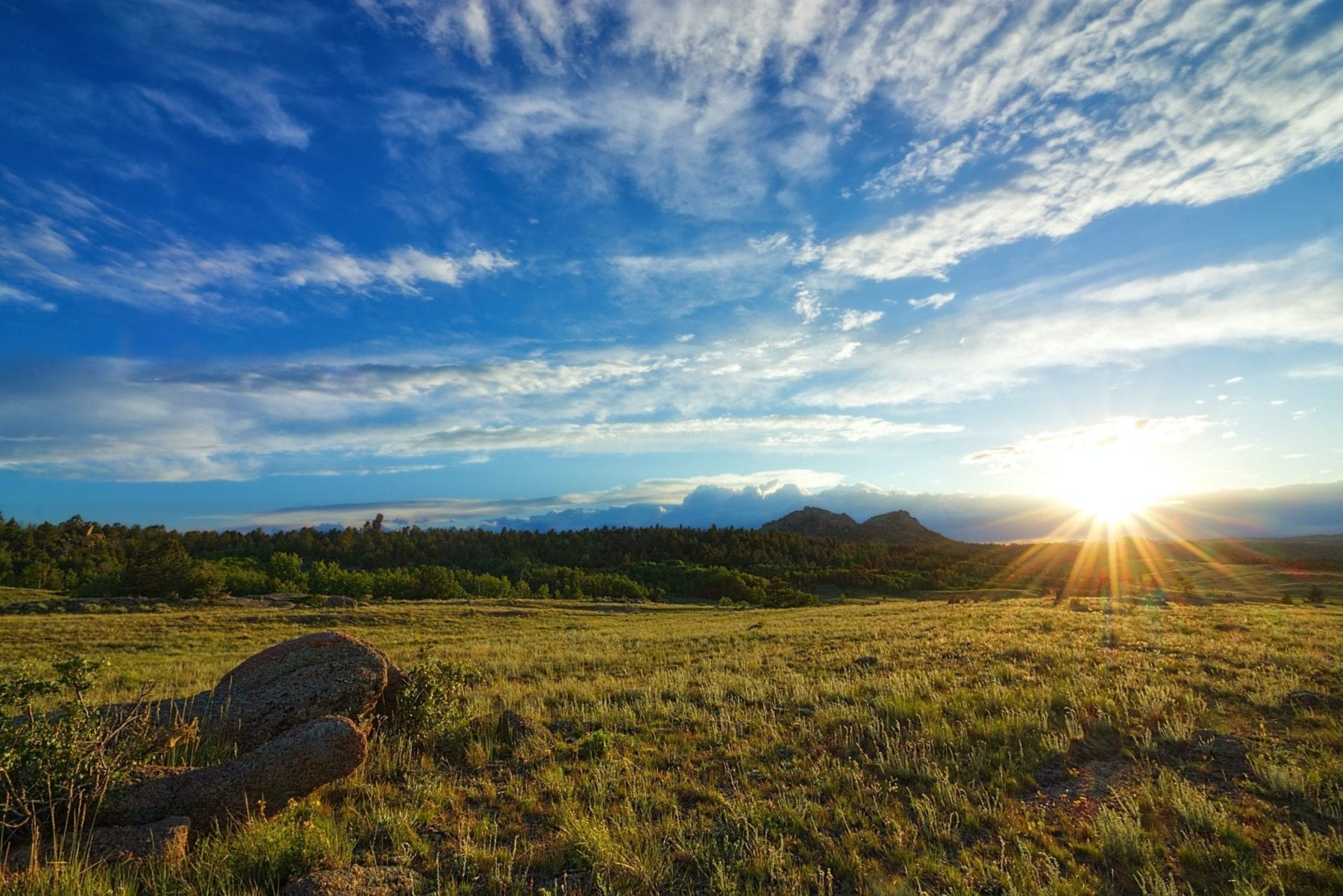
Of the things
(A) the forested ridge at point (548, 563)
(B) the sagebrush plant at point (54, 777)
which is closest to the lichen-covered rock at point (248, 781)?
(B) the sagebrush plant at point (54, 777)

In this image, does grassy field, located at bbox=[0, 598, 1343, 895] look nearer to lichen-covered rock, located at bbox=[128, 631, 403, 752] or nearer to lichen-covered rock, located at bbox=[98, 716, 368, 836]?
lichen-covered rock, located at bbox=[98, 716, 368, 836]

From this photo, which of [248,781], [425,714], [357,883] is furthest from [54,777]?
[425,714]

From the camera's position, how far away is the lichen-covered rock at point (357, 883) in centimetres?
534

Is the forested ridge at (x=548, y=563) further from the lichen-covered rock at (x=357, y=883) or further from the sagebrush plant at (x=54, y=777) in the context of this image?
the lichen-covered rock at (x=357, y=883)

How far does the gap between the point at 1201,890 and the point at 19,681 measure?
13.7 metres

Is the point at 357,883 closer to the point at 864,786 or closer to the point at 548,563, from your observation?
the point at 864,786

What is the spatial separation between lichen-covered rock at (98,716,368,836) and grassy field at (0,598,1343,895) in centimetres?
40

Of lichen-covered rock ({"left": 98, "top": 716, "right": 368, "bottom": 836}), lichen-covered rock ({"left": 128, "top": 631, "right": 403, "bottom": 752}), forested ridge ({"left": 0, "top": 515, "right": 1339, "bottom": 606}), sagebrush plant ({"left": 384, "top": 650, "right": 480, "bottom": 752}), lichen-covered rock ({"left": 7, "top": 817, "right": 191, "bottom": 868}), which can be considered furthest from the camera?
forested ridge ({"left": 0, "top": 515, "right": 1339, "bottom": 606})

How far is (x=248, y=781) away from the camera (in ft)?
22.9

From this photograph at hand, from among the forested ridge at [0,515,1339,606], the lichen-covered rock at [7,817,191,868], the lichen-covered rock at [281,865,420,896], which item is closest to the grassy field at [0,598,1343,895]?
the lichen-covered rock at [7,817,191,868]

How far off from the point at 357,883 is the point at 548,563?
137m

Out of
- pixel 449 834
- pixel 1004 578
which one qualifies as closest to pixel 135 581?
pixel 449 834

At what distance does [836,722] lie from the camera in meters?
10.6

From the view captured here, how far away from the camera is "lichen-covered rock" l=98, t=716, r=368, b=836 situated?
657 centimetres
